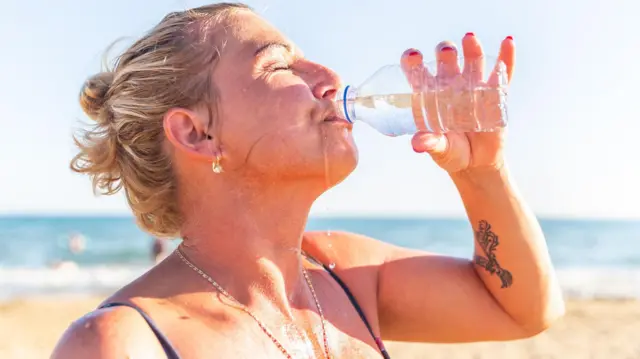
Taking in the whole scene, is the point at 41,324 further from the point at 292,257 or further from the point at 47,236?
the point at 47,236

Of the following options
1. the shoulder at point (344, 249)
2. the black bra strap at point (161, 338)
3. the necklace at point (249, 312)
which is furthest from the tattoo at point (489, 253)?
the black bra strap at point (161, 338)

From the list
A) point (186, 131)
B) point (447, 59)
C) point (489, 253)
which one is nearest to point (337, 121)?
point (447, 59)

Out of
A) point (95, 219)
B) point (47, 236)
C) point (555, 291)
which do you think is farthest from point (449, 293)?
point (95, 219)

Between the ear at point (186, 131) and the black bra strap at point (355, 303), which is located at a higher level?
the ear at point (186, 131)

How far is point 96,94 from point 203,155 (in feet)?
1.94

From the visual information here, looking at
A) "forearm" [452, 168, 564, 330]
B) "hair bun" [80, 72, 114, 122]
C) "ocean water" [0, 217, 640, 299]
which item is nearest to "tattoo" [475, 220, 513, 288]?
"forearm" [452, 168, 564, 330]

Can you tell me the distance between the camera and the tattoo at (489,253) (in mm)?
3506

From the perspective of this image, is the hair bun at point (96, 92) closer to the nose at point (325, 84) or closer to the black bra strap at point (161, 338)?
the nose at point (325, 84)

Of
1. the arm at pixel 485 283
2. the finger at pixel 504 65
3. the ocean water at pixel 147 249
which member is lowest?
the ocean water at pixel 147 249

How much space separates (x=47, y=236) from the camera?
134 feet

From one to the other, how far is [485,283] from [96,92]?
1.82m

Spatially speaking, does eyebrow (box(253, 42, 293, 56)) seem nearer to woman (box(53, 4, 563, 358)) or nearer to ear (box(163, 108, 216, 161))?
woman (box(53, 4, 563, 358))

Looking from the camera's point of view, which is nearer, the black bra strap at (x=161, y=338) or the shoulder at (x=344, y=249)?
the black bra strap at (x=161, y=338)

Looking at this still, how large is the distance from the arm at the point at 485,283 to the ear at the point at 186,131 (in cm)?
98
